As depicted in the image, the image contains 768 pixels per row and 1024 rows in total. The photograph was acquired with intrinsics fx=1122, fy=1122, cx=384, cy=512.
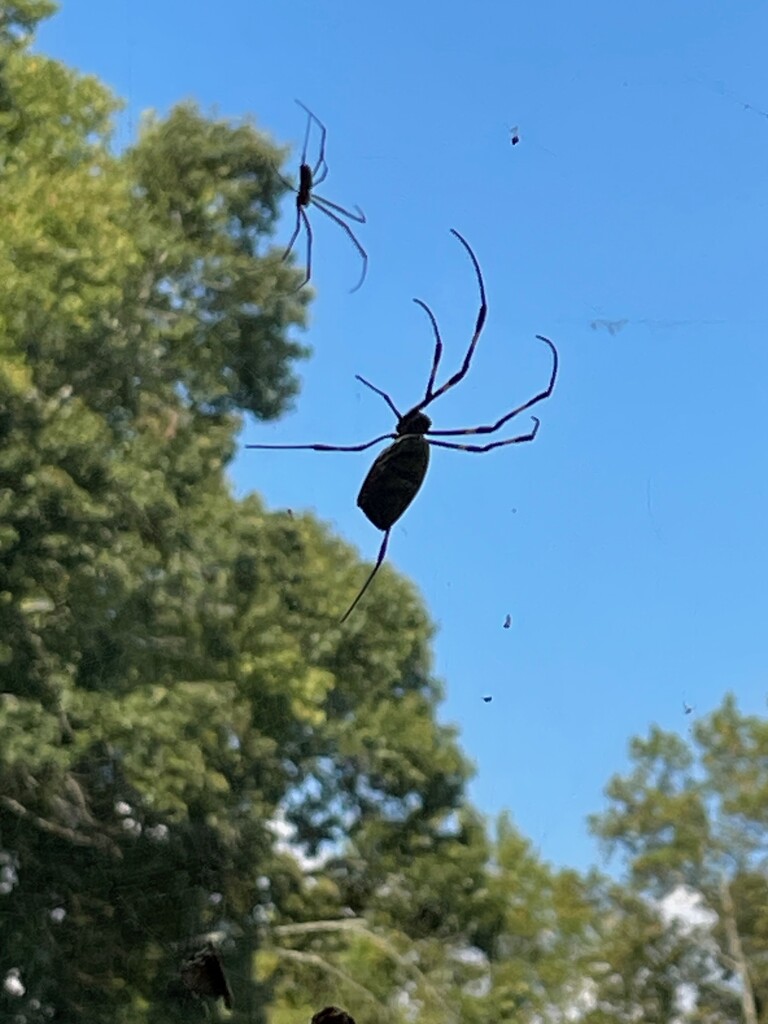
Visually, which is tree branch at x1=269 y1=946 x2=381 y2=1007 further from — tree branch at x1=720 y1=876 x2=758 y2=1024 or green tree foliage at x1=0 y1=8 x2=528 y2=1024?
tree branch at x1=720 y1=876 x2=758 y2=1024

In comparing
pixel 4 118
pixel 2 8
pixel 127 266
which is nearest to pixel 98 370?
pixel 127 266

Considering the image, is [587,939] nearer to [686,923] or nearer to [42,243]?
[686,923]

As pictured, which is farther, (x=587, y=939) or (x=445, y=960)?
(x=445, y=960)

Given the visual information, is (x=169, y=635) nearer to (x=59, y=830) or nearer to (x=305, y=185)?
(x=59, y=830)

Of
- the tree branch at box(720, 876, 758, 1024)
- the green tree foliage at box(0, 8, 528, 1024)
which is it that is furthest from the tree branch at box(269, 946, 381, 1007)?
the tree branch at box(720, 876, 758, 1024)

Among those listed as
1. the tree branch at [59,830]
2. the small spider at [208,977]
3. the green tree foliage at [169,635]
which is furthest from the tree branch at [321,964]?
the small spider at [208,977]

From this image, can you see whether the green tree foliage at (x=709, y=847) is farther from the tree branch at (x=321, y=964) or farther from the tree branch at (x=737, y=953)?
the tree branch at (x=321, y=964)
